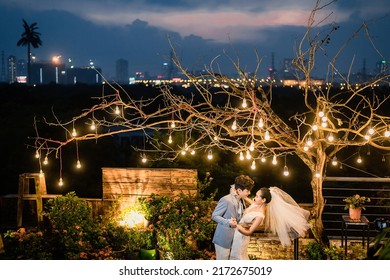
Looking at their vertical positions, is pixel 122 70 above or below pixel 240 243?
above

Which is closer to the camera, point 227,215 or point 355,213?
point 227,215

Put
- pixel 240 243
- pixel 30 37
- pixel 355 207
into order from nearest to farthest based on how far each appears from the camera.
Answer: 1. pixel 240 243
2. pixel 355 207
3. pixel 30 37

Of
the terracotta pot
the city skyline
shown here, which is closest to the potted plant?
the terracotta pot

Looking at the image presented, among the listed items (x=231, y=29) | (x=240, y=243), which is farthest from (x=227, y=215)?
(x=231, y=29)

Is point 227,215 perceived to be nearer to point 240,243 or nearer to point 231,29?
point 240,243

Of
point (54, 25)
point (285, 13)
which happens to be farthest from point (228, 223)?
point (54, 25)

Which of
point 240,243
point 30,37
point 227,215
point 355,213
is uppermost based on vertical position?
point 30,37

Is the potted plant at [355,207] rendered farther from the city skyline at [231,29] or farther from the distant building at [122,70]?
the distant building at [122,70]

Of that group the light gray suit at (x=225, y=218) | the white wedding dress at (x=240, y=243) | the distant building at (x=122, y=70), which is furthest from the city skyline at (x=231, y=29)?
the distant building at (x=122, y=70)

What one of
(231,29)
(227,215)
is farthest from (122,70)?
(227,215)

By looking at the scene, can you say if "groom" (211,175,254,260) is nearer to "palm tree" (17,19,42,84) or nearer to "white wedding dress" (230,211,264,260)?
"white wedding dress" (230,211,264,260)

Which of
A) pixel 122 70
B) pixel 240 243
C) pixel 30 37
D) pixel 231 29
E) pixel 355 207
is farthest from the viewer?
pixel 30 37
